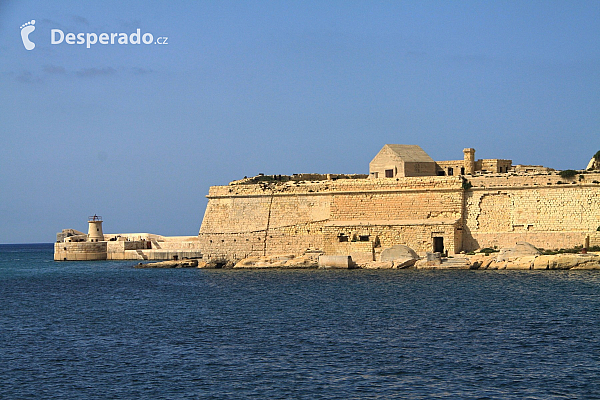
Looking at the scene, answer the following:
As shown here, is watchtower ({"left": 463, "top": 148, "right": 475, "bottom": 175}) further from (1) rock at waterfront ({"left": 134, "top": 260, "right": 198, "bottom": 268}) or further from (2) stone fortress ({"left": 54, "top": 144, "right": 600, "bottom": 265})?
(1) rock at waterfront ({"left": 134, "top": 260, "right": 198, "bottom": 268})

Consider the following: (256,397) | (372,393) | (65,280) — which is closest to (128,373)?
(256,397)

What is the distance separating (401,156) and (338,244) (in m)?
5.67

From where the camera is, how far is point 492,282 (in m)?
26.1

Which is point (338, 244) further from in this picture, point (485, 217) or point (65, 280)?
point (65, 280)

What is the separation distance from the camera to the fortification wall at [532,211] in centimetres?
2986

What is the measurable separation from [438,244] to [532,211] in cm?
390

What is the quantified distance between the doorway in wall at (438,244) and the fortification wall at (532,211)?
3.12 feet

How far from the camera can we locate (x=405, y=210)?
3328 cm

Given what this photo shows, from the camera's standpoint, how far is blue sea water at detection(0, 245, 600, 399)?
1336 cm

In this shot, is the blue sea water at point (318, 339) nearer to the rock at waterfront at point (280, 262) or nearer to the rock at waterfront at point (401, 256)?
the rock at waterfront at point (401, 256)

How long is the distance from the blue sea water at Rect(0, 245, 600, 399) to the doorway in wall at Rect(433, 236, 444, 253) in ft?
9.07

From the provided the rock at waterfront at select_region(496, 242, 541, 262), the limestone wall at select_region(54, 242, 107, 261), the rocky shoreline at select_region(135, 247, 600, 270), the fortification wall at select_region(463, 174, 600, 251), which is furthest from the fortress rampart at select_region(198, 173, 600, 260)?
the limestone wall at select_region(54, 242, 107, 261)

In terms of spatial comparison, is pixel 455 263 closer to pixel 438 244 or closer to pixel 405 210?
pixel 438 244

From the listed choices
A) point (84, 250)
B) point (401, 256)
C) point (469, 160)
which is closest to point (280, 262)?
point (401, 256)
